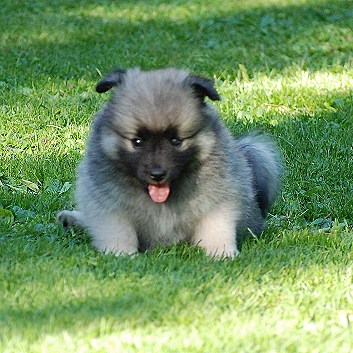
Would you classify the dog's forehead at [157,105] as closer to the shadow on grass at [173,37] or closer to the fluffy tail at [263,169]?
the fluffy tail at [263,169]

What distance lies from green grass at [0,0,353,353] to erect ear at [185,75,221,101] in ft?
2.79

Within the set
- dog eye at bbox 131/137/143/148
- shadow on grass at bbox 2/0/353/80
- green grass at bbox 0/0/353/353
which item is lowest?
shadow on grass at bbox 2/0/353/80

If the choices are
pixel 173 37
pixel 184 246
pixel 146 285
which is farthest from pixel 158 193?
pixel 173 37

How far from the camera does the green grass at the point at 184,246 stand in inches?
157

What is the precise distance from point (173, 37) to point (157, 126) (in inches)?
337

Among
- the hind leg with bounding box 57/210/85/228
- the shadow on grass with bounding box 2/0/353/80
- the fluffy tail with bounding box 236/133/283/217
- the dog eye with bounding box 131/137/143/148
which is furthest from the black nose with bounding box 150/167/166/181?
the shadow on grass with bounding box 2/0/353/80

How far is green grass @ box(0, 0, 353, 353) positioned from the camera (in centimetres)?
399

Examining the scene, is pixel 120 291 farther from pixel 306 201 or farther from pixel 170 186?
pixel 306 201

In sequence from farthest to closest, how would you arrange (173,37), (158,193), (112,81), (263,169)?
(173,37) < (263,169) < (112,81) < (158,193)

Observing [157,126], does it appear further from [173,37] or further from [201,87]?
[173,37]

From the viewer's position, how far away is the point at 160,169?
16.0 feet

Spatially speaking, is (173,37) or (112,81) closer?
(112,81)

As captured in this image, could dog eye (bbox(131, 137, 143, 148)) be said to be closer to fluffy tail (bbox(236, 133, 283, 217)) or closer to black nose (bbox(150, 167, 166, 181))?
black nose (bbox(150, 167, 166, 181))

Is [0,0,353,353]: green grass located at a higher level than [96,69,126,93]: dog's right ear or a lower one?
lower
